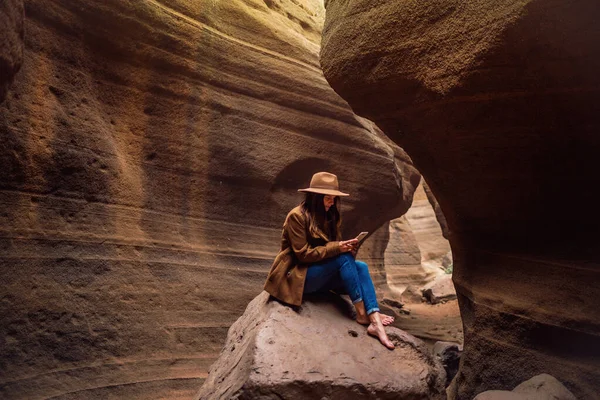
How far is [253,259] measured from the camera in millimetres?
7609

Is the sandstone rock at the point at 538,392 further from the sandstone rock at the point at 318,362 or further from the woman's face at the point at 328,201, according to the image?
the woman's face at the point at 328,201

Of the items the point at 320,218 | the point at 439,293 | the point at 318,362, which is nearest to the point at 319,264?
the point at 320,218

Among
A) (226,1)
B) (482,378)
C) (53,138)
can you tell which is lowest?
(482,378)

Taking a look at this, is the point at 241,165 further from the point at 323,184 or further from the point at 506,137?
the point at 506,137

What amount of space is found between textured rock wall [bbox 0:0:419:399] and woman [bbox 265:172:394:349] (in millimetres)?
2757

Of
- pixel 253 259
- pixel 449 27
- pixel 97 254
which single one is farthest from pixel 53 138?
Answer: pixel 449 27

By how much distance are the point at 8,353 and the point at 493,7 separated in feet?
18.6

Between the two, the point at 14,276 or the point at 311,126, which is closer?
the point at 14,276

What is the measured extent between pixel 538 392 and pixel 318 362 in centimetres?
193

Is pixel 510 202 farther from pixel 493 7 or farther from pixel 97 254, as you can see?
pixel 97 254

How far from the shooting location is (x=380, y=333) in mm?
3910

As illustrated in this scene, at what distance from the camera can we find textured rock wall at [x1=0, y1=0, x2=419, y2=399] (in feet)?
17.5

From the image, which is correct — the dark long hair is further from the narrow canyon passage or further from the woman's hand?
the narrow canyon passage

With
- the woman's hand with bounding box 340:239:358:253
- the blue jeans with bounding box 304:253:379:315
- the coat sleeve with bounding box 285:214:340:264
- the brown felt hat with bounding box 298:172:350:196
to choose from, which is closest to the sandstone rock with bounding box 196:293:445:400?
the blue jeans with bounding box 304:253:379:315
